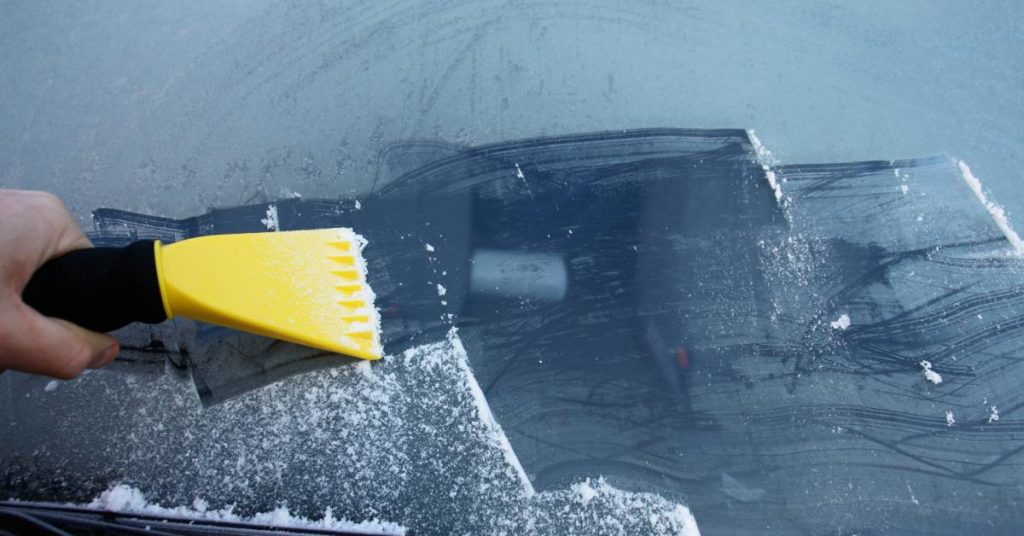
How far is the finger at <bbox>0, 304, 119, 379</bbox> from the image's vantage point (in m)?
1.10

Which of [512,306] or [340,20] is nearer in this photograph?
[512,306]

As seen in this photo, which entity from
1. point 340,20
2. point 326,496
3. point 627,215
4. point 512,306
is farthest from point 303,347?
point 340,20

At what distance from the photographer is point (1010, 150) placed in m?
1.67

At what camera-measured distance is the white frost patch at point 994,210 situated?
1572 millimetres

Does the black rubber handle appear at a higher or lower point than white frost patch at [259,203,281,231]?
lower

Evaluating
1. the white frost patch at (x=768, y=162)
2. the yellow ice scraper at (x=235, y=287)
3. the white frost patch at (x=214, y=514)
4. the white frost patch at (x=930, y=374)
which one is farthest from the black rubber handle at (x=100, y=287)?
the white frost patch at (x=930, y=374)

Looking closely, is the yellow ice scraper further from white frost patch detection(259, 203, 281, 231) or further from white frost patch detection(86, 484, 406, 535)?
white frost patch detection(86, 484, 406, 535)

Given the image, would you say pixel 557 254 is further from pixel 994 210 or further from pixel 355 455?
pixel 994 210

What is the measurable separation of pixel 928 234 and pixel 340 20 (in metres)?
1.64

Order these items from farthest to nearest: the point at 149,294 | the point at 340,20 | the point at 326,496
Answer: the point at 340,20
the point at 326,496
the point at 149,294

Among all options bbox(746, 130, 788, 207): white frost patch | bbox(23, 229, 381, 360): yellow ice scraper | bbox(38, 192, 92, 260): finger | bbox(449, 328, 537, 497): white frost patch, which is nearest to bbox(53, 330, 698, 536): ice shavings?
bbox(449, 328, 537, 497): white frost patch

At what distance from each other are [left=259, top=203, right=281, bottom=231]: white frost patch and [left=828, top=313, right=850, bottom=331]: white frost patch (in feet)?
4.38

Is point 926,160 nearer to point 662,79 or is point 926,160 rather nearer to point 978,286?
point 978,286

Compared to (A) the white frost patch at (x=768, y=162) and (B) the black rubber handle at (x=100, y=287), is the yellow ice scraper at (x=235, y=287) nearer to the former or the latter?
(B) the black rubber handle at (x=100, y=287)
